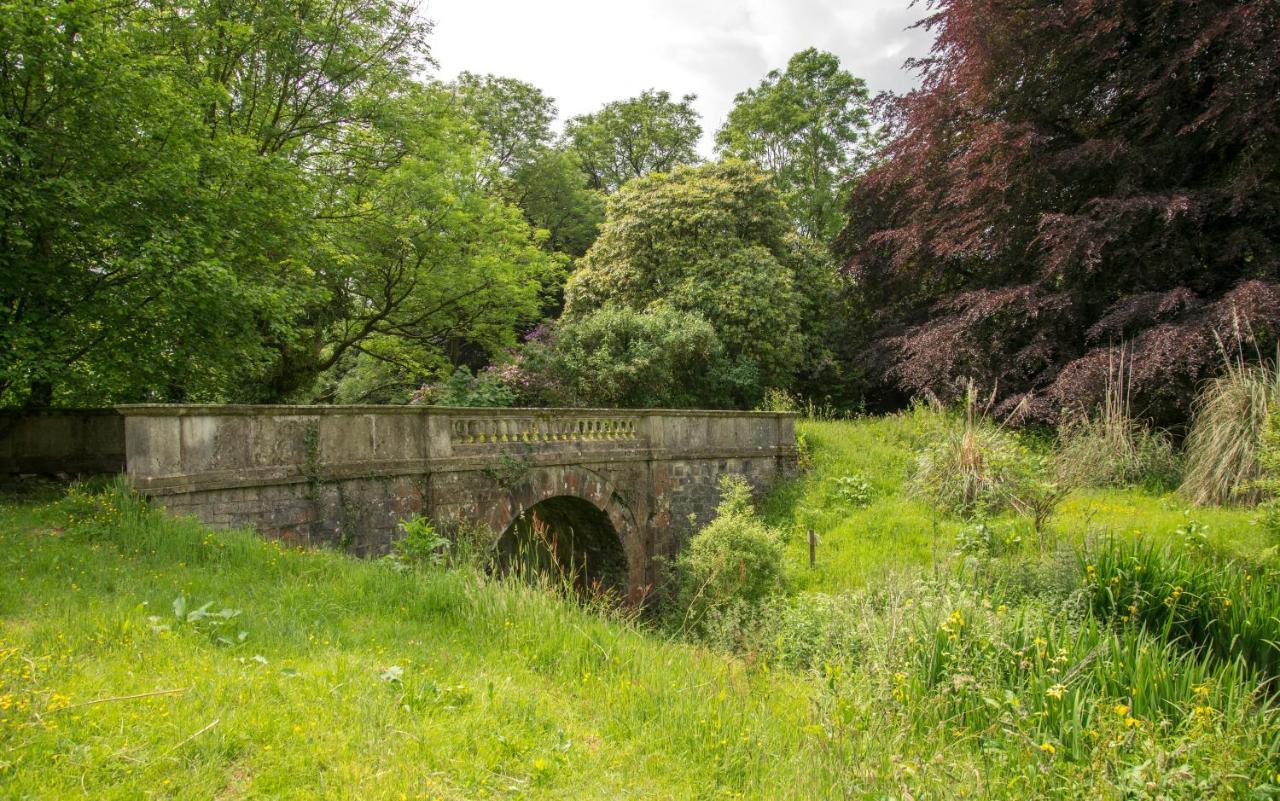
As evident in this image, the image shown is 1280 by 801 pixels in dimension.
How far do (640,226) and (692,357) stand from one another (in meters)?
3.66

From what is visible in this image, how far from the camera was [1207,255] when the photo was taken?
12.1 meters

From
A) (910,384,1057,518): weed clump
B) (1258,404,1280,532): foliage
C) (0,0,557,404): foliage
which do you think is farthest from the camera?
(910,384,1057,518): weed clump

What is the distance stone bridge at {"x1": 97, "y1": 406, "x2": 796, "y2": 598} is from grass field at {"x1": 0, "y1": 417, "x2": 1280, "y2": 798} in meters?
0.67

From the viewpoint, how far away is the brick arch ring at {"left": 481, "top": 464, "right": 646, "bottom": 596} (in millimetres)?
8758

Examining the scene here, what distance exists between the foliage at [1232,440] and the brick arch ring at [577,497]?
24.5 ft

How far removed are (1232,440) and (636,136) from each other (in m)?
22.0

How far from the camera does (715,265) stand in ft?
53.2

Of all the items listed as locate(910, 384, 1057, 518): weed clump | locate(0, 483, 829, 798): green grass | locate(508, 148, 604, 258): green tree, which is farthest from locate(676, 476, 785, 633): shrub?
locate(508, 148, 604, 258): green tree

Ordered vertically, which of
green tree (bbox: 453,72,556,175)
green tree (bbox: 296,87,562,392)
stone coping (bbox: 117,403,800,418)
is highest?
green tree (bbox: 453,72,556,175)

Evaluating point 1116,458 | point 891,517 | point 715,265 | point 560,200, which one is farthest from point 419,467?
point 560,200

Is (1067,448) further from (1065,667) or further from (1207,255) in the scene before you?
(1065,667)

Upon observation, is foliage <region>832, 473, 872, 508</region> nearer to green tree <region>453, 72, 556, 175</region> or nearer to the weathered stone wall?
the weathered stone wall

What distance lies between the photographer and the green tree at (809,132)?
23219 mm

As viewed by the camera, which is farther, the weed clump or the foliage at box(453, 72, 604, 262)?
the foliage at box(453, 72, 604, 262)
